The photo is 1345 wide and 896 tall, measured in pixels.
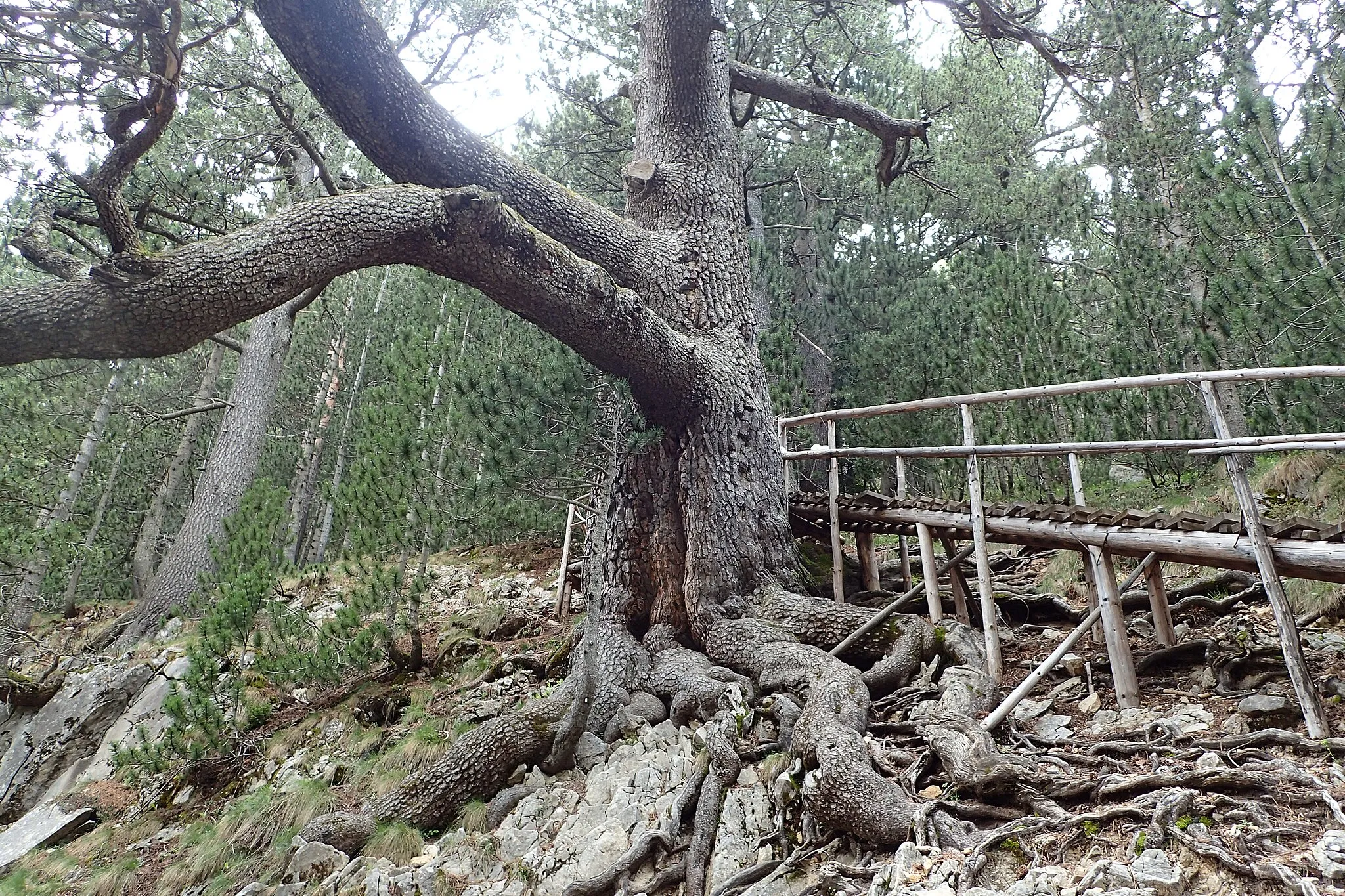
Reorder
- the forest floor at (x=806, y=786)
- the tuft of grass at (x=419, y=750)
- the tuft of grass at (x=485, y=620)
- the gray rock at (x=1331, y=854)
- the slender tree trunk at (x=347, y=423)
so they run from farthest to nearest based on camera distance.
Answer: the slender tree trunk at (x=347, y=423) → the tuft of grass at (x=485, y=620) → the tuft of grass at (x=419, y=750) → the forest floor at (x=806, y=786) → the gray rock at (x=1331, y=854)

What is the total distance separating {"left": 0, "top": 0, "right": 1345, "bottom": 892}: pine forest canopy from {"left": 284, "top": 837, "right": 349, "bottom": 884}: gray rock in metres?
0.51

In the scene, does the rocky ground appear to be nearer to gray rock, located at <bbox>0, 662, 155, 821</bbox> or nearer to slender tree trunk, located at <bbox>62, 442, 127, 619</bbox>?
gray rock, located at <bbox>0, 662, 155, 821</bbox>

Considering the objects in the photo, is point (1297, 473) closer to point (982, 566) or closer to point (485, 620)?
point (982, 566)

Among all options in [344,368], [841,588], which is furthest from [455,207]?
[344,368]

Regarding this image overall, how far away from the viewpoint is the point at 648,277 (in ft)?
19.1

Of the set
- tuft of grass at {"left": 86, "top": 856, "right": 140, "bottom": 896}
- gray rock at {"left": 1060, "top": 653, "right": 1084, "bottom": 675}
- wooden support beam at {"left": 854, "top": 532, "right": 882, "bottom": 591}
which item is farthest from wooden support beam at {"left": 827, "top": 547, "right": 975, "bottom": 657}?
tuft of grass at {"left": 86, "top": 856, "right": 140, "bottom": 896}

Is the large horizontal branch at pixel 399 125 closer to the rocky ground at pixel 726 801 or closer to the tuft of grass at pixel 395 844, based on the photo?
the rocky ground at pixel 726 801

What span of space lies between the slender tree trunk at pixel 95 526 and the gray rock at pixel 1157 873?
42.2ft

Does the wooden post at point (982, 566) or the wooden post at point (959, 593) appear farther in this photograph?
the wooden post at point (959, 593)

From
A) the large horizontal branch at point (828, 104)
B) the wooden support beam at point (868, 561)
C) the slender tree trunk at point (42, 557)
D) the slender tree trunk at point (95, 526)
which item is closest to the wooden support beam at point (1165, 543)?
the wooden support beam at point (868, 561)

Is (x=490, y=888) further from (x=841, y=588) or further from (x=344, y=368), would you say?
(x=344, y=368)

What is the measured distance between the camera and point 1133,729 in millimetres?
3297

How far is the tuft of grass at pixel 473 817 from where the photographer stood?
409cm

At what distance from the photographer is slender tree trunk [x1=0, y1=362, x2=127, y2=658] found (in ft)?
26.2
